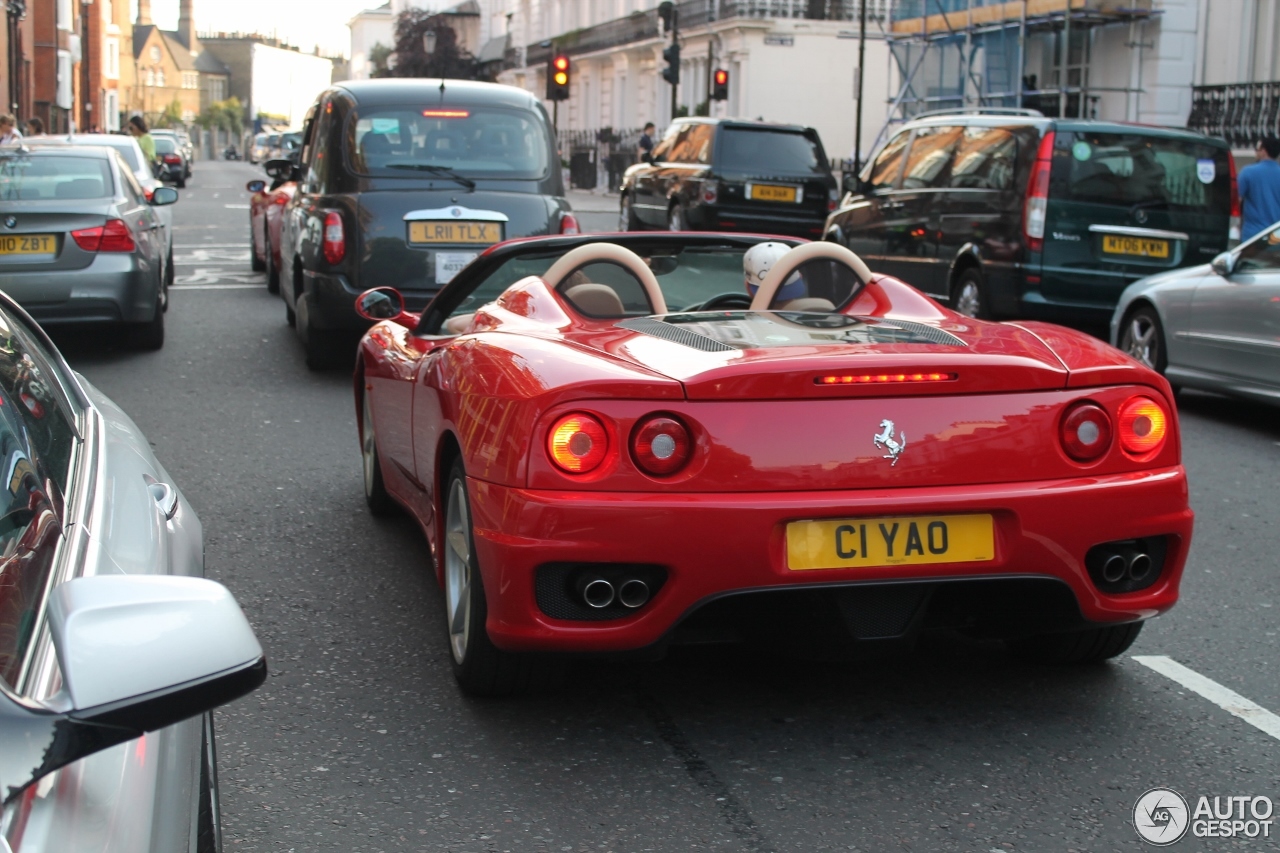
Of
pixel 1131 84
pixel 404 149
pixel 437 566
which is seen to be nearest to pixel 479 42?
pixel 1131 84

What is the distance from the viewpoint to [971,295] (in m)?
12.4

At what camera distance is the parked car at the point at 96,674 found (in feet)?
5.00

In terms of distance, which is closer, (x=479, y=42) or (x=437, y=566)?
(x=437, y=566)

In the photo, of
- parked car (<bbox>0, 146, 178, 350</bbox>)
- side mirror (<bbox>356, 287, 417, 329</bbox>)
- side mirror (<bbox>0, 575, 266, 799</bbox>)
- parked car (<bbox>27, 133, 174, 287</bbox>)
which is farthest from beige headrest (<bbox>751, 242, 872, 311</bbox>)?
parked car (<bbox>27, 133, 174, 287</bbox>)

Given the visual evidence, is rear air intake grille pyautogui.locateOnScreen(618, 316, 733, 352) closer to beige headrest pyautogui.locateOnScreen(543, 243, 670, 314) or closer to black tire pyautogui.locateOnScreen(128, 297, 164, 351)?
beige headrest pyautogui.locateOnScreen(543, 243, 670, 314)

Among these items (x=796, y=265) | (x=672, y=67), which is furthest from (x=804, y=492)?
(x=672, y=67)

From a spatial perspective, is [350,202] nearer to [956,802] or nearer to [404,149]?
[404,149]

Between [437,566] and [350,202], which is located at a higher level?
[350,202]

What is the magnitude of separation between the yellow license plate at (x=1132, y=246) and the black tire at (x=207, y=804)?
10.1m

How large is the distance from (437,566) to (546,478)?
3.36 ft

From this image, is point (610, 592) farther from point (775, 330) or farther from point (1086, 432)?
point (1086, 432)

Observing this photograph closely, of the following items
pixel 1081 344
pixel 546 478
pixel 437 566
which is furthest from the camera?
pixel 437 566

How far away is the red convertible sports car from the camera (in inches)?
138

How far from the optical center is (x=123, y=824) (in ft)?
5.41
